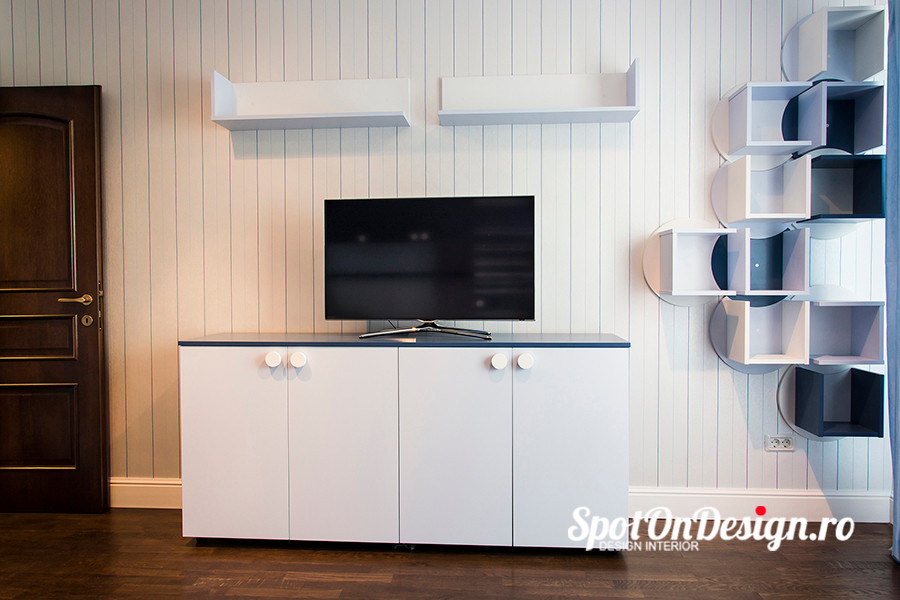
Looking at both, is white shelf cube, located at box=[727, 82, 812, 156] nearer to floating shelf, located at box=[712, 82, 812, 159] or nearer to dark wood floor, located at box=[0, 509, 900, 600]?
floating shelf, located at box=[712, 82, 812, 159]

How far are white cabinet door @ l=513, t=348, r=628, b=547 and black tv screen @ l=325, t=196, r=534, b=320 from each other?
30 centimetres

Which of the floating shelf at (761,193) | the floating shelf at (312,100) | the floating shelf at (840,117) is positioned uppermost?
the floating shelf at (312,100)

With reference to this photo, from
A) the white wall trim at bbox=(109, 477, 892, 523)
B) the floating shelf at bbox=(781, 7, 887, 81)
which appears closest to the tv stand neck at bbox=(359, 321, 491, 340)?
the white wall trim at bbox=(109, 477, 892, 523)

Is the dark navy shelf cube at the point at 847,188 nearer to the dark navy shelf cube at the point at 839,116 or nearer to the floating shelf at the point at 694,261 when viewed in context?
the dark navy shelf cube at the point at 839,116

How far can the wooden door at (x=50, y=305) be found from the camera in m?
2.44

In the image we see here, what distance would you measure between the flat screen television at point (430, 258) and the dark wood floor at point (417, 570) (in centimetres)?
93

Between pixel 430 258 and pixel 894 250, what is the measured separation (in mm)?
1743

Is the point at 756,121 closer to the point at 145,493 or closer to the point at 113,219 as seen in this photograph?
the point at 113,219

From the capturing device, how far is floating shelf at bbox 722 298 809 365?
211cm

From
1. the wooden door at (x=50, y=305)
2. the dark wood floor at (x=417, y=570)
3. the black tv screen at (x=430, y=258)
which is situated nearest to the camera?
the dark wood floor at (x=417, y=570)

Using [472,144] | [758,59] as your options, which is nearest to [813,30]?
[758,59]

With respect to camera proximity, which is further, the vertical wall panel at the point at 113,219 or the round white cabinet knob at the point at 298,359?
the vertical wall panel at the point at 113,219

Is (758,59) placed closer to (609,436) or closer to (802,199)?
(802,199)

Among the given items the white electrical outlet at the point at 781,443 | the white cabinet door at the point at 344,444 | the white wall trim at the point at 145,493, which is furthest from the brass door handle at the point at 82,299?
the white electrical outlet at the point at 781,443
